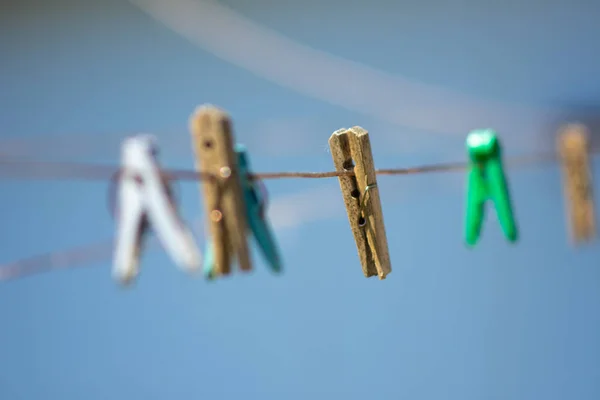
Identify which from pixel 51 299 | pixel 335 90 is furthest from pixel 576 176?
pixel 51 299

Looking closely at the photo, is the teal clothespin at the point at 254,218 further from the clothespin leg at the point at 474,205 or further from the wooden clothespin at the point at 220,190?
the clothespin leg at the point at 474,205

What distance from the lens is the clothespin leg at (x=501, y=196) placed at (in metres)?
2.21

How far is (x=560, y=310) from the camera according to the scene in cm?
1020

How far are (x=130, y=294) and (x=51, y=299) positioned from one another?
3.32ft

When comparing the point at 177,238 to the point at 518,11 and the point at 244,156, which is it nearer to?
the point at 244,156

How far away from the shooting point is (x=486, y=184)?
2.23 m

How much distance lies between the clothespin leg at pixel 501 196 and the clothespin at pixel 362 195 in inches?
20.7

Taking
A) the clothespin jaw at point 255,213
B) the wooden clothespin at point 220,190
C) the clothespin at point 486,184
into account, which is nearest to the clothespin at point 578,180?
the clothespin at point 486,184

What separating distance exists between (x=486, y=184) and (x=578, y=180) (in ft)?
3.18

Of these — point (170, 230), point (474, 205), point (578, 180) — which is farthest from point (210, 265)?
point (578, 180)

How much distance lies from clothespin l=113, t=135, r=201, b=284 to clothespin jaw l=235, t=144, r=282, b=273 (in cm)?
13

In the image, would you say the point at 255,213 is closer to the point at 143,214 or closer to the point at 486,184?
the point at 143,214

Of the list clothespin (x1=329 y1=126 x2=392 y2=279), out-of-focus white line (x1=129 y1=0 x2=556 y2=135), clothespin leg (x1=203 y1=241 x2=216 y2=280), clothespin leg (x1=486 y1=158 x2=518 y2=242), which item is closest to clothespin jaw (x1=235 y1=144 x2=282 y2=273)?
clothespin leg (x1=203 y1=241 x2=216 y2=280)

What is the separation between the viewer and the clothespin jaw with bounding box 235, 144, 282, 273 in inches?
81.7
